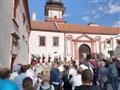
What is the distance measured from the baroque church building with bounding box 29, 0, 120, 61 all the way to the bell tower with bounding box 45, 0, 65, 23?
31.3 feet

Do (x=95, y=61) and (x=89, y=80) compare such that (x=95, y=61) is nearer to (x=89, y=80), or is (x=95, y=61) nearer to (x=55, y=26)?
(x=89, y=80)

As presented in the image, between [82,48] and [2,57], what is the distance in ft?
128

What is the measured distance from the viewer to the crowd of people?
15.8 feet

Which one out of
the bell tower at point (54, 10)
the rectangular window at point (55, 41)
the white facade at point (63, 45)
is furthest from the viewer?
the bell tower at point (54, 10)

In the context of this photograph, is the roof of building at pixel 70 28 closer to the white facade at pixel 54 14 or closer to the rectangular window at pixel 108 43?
the rectangular window at pixel 108 43

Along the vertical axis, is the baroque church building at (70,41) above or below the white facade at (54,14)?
below

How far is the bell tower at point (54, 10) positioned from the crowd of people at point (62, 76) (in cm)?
4621

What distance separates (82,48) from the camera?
47500 millimetres

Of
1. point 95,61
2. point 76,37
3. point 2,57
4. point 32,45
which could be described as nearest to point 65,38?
point 76,37

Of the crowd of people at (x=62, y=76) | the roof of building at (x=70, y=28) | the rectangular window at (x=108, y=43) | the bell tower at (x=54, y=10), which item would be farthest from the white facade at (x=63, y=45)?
the crowd of people at (x=62, y=76)

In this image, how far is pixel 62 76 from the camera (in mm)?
10234

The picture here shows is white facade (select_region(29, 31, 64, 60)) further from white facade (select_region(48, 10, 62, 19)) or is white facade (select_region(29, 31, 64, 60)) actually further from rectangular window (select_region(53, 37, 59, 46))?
white facade (select_region(48, 10, 62, 19))

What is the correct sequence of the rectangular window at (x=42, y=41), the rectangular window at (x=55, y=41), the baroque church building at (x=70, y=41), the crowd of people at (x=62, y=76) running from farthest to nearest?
the rectangular window at (x=55, y=41)
the rectangular window at (x=42, y=41)
the baroque church building at (x=70, y=41)
the crowd of people at (x=62, y=76)

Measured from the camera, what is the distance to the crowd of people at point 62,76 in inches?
190
